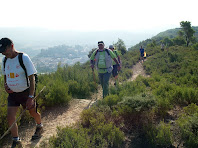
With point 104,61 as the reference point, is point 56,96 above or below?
below

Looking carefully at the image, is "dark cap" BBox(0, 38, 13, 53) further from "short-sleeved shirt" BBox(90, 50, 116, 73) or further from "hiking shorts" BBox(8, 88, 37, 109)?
"short-sleeved shirt" BBox(90, 50, 116, 73)

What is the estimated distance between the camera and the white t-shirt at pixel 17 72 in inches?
104

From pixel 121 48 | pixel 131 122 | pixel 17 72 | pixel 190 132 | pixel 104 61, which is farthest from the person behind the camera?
pixel 121 48

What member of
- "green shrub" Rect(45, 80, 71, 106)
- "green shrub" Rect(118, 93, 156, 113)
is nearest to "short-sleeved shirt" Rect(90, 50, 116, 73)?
"green shrub" Rect(45, 80, 71, 106)

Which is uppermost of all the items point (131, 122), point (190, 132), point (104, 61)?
point (104, 61)

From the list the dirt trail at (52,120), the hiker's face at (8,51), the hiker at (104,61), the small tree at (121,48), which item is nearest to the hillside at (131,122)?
the dirt trail at (52,120)

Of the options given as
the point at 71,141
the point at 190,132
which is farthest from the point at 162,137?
the point at 71,141

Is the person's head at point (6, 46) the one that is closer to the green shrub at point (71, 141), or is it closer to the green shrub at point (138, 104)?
the green shrub at point (71, 141)

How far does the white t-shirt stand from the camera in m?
2.64

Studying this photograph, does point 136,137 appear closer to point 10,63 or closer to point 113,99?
point 113,99

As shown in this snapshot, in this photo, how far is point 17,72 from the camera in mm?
2666

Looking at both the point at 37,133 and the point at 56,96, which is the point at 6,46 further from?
the point at 56,96

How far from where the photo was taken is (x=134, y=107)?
3264 mm

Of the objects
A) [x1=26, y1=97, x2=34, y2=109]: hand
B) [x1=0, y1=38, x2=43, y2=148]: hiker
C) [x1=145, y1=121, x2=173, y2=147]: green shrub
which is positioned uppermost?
[x1=0, y1=38, x2=43, y2=148]: hiker
